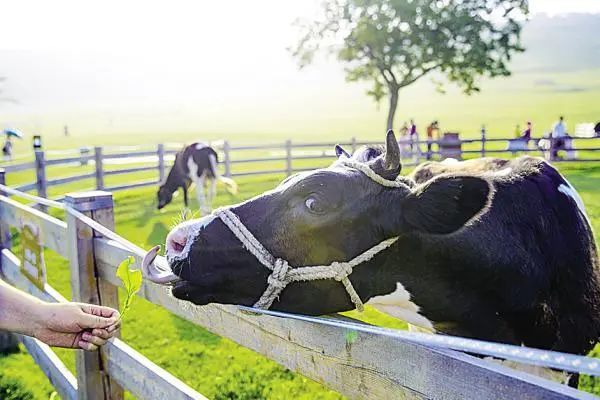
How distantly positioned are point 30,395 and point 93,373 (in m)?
1.64

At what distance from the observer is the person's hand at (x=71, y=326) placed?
6.49 feet

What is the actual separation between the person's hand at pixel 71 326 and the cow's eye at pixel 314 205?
2.55 ft

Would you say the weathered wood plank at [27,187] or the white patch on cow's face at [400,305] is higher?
the white patch on cow's face at [400,305]

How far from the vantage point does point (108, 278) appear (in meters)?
3.17

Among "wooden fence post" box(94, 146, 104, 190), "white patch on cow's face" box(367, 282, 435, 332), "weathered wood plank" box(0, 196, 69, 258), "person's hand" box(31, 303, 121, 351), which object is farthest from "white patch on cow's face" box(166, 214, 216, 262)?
"wooden fence post" box(94, 146, 104, 190)

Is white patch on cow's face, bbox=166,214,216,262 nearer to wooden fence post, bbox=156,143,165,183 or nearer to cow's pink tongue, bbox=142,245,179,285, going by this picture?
cow's pink tongue, bbox=142,245,179,285

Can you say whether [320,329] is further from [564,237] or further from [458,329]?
[564,237]

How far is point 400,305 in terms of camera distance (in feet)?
8.19

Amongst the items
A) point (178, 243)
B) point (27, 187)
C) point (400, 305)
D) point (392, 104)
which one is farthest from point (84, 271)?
point (392, 104)

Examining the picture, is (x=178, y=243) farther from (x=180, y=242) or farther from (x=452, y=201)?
(x=452, y=201)

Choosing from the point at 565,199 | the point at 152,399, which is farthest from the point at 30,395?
the point at 565,199

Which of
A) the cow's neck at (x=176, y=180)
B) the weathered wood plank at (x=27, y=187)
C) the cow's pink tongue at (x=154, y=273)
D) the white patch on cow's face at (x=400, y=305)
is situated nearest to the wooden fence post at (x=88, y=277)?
the cow's pink tongue at (x=154, y=273)

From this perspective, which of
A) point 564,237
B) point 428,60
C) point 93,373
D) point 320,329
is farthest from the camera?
point 428,60

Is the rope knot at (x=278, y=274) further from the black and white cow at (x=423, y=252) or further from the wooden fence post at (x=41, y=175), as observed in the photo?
the wooden fence post at (x=41, y=175)
